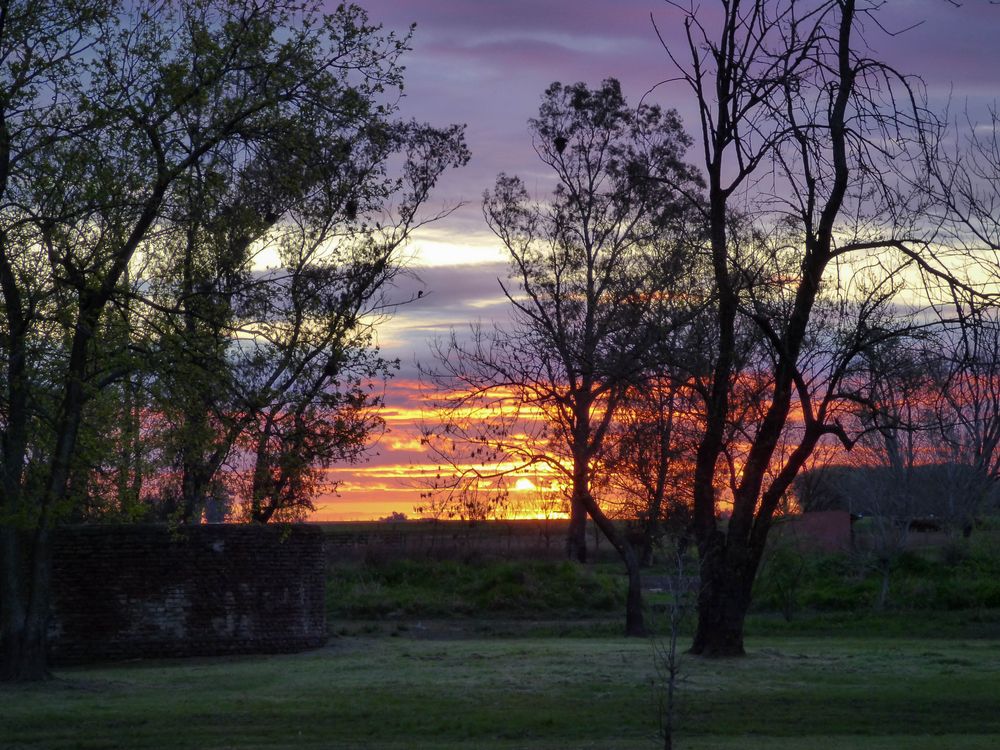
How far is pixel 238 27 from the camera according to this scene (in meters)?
14.8

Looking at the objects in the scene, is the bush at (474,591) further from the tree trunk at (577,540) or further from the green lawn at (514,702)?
the green lawn at (514,702)

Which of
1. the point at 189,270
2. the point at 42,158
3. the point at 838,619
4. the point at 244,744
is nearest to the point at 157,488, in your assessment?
the point at 189,270

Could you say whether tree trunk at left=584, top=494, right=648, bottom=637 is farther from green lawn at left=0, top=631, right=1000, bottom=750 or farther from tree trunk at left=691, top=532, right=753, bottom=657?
tree trunk at left=691, top=532, right=753, bottom=657

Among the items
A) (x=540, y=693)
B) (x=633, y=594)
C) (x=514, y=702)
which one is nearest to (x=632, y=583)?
(x=633, y=594)

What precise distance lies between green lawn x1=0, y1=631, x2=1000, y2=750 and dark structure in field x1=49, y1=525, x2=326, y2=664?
83cm

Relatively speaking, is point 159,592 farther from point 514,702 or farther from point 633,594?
point 633,594

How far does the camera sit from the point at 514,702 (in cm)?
1472

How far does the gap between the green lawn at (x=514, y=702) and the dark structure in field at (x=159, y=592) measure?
83 cm

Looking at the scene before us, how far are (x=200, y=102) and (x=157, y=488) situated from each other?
10.1 metres

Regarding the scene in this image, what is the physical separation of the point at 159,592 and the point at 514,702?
986 cm

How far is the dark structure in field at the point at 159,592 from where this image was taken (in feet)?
71.6

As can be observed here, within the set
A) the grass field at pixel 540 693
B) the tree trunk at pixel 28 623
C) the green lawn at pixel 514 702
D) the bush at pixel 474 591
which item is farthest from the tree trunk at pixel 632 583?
the tree trunk at pixel 28 623

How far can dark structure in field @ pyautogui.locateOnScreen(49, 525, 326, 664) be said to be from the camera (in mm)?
21812

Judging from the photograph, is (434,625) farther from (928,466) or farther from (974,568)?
(928,466)
